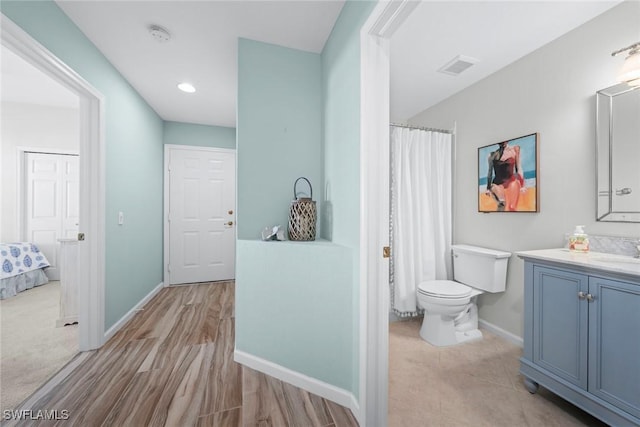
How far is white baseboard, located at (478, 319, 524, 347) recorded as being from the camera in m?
2.14

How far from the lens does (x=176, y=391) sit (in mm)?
1561

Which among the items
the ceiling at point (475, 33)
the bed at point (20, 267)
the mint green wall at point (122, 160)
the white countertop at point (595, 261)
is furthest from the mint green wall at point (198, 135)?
the white countertop at point (595, 261)

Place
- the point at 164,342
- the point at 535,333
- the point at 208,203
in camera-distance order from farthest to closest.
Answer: the point at 208,203 → the point at 164,342 → the point at 535,333

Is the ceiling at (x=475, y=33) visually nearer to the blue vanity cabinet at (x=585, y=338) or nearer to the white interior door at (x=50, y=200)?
the blue vanity cabinet at (x=585, y=338)

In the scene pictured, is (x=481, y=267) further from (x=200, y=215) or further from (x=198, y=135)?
(x=198, y=135)

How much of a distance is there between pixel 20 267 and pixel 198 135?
2749mm

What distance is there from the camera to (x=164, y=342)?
7.06 feet

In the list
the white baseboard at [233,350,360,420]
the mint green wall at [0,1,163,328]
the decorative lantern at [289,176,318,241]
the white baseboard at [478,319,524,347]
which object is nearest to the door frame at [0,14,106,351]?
the mint green wall at [0,1,163,328]

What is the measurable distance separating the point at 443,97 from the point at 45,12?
3.23m

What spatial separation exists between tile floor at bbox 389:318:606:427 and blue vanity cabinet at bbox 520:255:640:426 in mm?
135

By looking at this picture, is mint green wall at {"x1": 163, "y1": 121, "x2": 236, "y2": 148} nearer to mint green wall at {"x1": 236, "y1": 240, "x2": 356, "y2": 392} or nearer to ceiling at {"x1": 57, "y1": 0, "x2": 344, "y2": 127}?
ceiling at {"x1": 57, "y1": 0, "x2": 344, "y2": 127}

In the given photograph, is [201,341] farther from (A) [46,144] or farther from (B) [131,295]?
(A) [46,144]

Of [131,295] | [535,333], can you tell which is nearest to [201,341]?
[131,295]

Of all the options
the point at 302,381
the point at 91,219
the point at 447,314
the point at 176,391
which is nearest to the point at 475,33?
the point at 447,314
